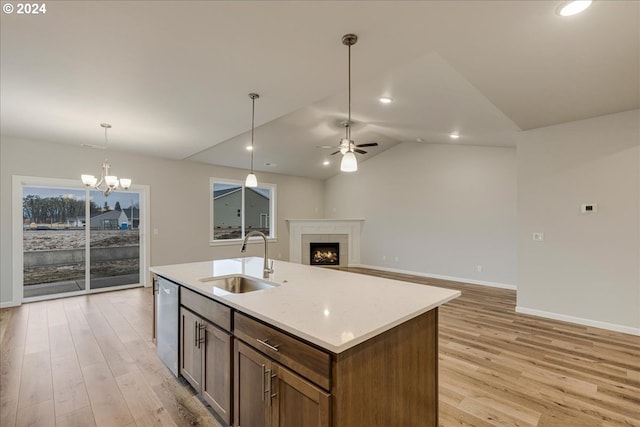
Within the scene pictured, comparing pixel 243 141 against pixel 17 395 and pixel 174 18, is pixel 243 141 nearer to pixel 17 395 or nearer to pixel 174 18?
pixel 174 18

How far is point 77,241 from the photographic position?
5180mm

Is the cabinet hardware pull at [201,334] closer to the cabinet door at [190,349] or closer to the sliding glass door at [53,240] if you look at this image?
the cabinet door at [190,349]

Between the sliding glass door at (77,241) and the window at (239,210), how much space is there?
1650 mm

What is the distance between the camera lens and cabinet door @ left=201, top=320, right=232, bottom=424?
1818mm

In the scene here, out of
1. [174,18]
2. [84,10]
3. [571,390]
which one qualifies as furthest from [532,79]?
[84,10]

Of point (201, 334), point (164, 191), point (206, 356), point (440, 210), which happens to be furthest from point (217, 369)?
point (440, 210)

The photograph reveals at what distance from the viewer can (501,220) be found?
5703 mm

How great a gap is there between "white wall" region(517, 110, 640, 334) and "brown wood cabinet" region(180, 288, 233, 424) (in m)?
4.12

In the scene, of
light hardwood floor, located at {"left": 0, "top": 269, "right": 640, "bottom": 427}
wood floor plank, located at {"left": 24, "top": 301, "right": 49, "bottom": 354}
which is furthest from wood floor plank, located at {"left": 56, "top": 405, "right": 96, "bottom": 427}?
wood floor plank, located at {"left": 24, "top": 301, "right": 49, "bottom": 354}

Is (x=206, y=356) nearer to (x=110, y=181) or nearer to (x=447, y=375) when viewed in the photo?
(x=447, y=375)

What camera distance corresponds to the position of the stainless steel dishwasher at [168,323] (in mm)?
2436

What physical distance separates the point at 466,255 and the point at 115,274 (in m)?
6.94

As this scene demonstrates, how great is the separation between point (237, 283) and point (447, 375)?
1.98m

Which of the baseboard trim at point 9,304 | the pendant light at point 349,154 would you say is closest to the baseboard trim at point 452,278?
the pendant light at point 349,154
